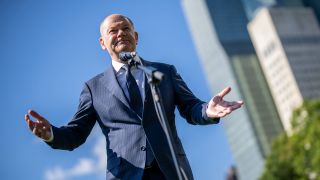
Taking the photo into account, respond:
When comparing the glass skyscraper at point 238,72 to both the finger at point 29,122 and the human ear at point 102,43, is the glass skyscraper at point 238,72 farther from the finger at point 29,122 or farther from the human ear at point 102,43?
the finger at point 29,122

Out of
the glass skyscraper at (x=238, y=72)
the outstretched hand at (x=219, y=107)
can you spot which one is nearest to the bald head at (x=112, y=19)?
the outstretched hand at (x=219, y=107)

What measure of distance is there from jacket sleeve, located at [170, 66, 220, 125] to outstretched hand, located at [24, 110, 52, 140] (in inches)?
41.9

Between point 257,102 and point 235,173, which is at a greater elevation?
point 257,102

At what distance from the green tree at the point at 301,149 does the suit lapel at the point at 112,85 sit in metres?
33.2

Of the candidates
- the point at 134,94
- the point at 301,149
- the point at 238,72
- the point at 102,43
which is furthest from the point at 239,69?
the point at 134,94

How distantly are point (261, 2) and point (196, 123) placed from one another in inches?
5695

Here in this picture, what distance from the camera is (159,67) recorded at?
5.15 m

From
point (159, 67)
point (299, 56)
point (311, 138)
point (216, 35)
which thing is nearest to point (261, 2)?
point (216, 35)

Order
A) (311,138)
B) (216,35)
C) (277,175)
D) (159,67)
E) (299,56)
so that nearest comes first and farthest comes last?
(159,67) < (311,138) < (277,175) < (299,56) < (216,35)

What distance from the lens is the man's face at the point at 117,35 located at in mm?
4884

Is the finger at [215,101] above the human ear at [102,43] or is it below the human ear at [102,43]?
below

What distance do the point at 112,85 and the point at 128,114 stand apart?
313 mm

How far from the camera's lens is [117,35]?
4906mm

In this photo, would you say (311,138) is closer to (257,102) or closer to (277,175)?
(277,175)
